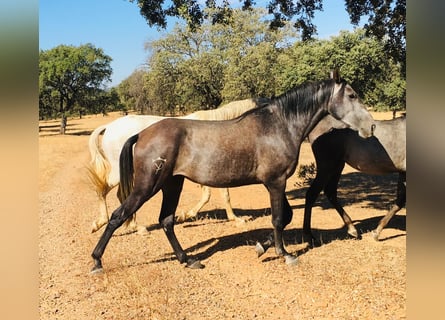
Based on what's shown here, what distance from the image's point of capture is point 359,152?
5.64 metres

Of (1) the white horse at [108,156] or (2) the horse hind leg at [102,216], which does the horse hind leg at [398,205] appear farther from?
(2) the horse hind leg at [102,216]

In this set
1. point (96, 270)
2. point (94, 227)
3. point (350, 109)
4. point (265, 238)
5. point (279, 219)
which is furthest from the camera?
point (94, 227)

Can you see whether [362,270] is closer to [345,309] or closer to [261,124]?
[345,309]

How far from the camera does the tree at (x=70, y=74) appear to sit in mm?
29906

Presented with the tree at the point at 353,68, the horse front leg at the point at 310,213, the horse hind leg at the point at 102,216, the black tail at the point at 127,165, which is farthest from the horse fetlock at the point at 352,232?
the tree at the point at 353,68

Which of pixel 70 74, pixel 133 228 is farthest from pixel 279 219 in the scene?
pixel 70 74

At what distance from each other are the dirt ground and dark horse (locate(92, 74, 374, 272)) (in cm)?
39

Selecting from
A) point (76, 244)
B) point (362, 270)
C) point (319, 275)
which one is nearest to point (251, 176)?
point (319, 275)

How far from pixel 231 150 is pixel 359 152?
230 centimetres

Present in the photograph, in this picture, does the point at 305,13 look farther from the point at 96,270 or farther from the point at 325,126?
the point at 96,270

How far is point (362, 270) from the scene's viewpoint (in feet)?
14.9

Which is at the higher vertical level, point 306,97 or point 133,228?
point 306,97

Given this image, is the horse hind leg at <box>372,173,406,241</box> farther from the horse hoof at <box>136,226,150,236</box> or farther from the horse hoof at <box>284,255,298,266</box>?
the horse hoof at <box>136,226,150,236</box>

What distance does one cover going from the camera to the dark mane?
482 centimetres
